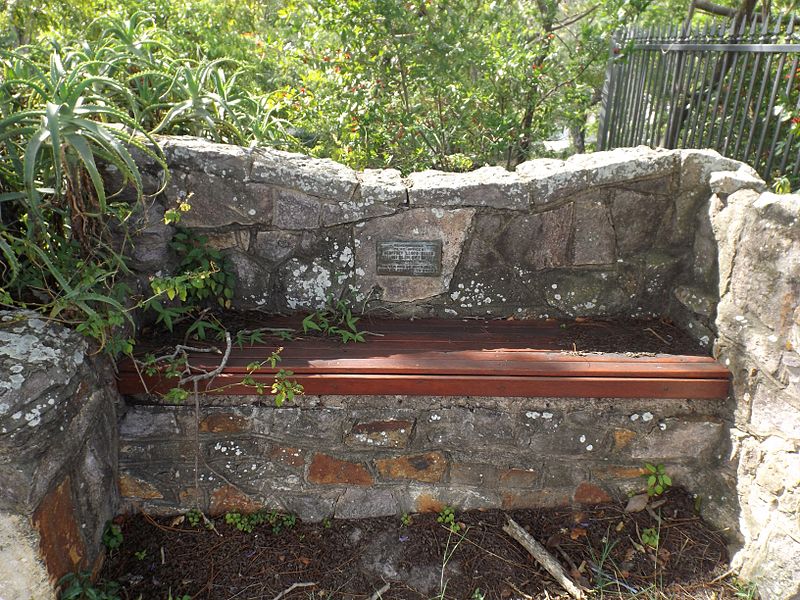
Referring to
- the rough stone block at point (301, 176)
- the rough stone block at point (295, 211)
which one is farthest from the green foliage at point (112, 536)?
the rough stone block at point (301, 176)

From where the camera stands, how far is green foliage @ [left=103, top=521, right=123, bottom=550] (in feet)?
6.11

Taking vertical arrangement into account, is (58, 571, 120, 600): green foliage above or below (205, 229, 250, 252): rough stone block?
below

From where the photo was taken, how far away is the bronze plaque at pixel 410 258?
2213mm

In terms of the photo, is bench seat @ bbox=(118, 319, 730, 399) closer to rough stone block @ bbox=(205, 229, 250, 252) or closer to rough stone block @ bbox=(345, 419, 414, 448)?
rough stone block @ bbox=(345, 419, 414, 448)

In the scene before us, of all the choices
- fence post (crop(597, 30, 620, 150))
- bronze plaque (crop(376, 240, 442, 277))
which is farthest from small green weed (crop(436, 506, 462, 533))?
fence post (crop(597, 30, 620, 150))

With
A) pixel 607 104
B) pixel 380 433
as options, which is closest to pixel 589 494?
pixel 380 433

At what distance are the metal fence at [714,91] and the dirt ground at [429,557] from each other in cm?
192

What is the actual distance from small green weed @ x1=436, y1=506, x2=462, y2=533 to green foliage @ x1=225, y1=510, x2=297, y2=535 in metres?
0.51

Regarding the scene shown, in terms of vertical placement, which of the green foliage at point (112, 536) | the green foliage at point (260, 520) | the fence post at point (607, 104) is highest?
the fence post at point (607, 104)

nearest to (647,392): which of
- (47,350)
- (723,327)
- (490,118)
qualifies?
(723,327)

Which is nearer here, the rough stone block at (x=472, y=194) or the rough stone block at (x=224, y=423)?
the rough stone block at (x=224, y=423)

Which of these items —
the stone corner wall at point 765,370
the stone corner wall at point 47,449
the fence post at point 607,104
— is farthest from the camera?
the fence post at point 607,104

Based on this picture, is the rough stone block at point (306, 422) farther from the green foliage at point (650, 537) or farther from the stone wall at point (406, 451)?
the green foliage at point (650, 537)

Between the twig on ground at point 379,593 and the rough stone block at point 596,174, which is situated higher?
the rough stone block at point 596,174
